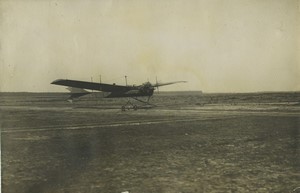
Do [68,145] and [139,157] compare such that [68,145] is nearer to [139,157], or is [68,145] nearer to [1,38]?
[139,157]

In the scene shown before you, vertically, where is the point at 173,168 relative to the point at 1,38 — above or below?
below

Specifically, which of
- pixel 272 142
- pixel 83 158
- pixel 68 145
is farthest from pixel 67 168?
pixel 272 142

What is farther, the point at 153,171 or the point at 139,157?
the point at 139,157

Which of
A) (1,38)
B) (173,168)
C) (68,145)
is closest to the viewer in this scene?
(173,168)

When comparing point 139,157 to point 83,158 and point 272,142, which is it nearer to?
point 83,158

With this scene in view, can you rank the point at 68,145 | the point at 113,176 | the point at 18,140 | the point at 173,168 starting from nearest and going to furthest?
1. the point at 113,176
2. the point at 173,168
3. the point at 68,145
4. the point at 18,140

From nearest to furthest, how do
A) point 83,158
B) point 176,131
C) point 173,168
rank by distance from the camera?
1. point 173,168
2. point 83,158
3. point 176,131

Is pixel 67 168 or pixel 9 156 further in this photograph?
pixel 9 156

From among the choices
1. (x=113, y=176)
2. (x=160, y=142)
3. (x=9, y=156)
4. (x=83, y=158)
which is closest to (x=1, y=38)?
(x=9, y=156)

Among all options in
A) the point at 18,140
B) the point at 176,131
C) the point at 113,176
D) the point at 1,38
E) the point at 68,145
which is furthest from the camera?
the point at 176,131
